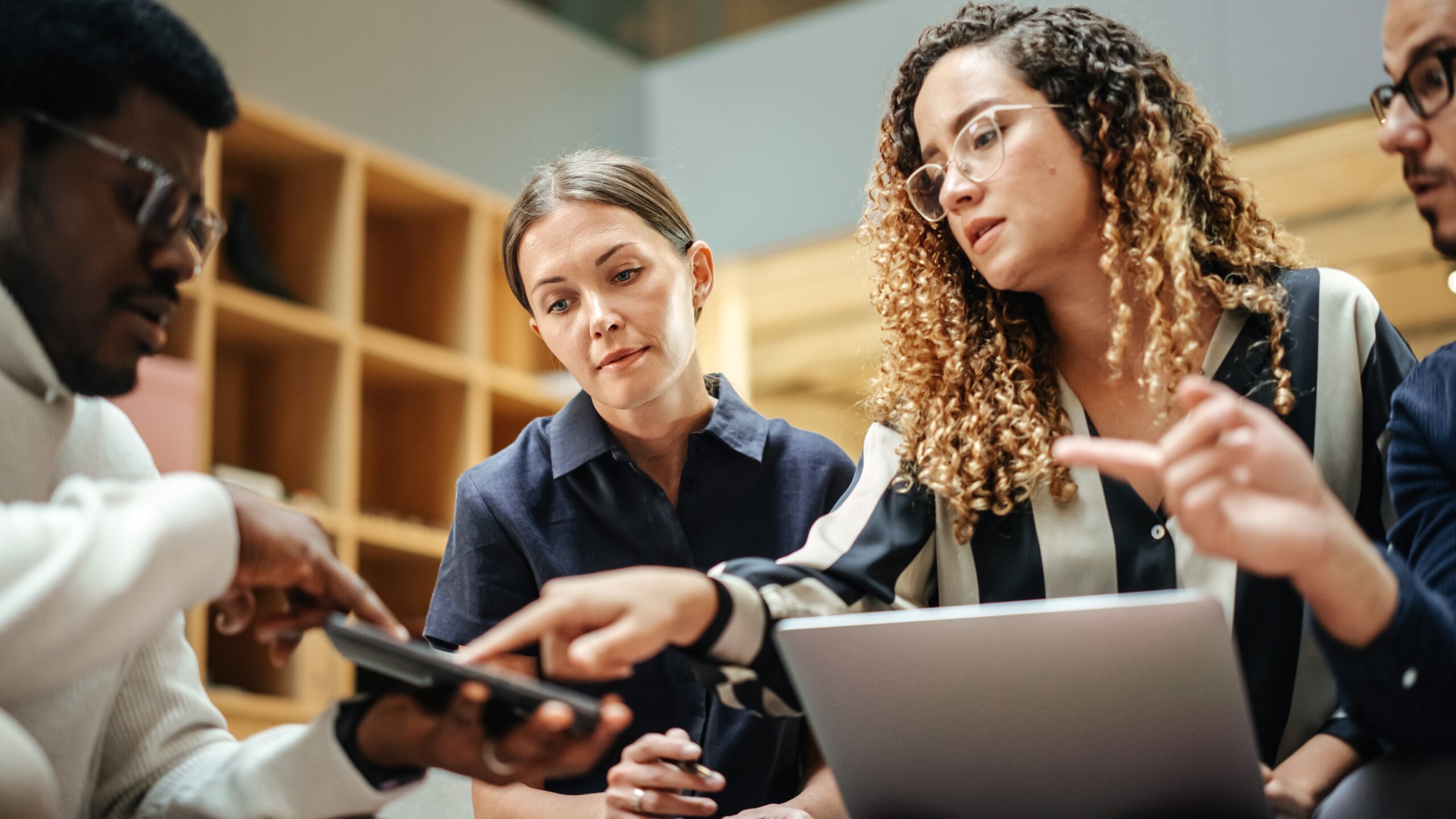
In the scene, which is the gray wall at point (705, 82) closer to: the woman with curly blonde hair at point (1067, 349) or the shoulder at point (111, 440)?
the woman with curly blonde hair at point (1067, 349)

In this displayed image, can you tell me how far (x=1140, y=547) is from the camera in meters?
1.39

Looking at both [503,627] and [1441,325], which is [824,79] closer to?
[1441,325]

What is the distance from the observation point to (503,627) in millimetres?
986

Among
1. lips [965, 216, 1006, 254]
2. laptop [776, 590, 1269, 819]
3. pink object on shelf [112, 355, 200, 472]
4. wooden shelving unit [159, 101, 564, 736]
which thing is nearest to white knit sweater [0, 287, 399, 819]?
laptop [776, 590, 1269, 819]

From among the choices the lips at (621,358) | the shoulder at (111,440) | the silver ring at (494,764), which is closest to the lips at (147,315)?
the shoulder at (111,440)

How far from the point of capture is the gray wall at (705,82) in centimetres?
348

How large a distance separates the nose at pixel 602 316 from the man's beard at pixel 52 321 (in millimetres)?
701

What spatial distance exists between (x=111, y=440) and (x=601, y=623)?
554 mm

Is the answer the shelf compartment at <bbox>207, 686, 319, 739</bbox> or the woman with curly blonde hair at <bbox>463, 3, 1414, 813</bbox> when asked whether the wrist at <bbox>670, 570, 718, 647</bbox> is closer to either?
the woman with curly blonde hair at <bbox>463, 3, 1414, 813</bbox>

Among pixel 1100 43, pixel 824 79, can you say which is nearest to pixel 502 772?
pixel 1100 43

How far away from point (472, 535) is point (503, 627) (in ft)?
2.67

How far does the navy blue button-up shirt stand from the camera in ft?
5.62

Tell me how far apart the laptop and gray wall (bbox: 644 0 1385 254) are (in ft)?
8.67

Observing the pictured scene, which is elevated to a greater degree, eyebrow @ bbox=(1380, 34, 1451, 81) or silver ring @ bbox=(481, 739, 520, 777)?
eyebrow @ bbox=(1380, 34, 1451, 81)
